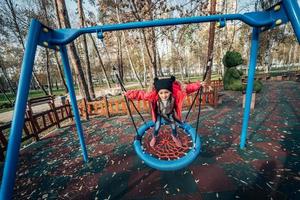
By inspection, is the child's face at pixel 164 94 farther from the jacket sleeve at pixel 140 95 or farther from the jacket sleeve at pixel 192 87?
the jacket sleeve at pixel 192 87

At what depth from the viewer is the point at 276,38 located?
2864 cm

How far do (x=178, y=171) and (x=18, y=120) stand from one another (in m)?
3.16

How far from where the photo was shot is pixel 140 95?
3867 millimetres

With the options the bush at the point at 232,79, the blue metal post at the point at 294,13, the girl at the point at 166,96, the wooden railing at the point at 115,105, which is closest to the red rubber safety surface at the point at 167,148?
the girl at the point at 166,96

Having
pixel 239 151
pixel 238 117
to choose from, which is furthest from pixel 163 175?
pixel 238 117

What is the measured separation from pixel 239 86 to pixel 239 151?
10972 mm

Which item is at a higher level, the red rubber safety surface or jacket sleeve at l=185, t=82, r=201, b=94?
jacket sleeve at l=185, t=82, r=201, b=94

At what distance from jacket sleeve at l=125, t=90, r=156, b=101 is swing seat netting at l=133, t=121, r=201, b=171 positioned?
949 mm

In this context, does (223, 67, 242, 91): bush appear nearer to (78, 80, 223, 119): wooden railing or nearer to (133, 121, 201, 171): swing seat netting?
(78, 80, 223, 119): wooden railing

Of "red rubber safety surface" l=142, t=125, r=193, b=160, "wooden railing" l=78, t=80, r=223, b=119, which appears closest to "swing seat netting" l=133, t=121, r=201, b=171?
"red rubber safety surface" l=142, t=125, r=193, b=160

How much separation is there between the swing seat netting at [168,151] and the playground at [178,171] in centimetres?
40

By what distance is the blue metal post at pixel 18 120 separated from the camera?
2250 millimetres

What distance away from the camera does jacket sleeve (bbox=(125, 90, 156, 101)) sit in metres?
3.81

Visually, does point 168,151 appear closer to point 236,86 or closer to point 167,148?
point 167,148
